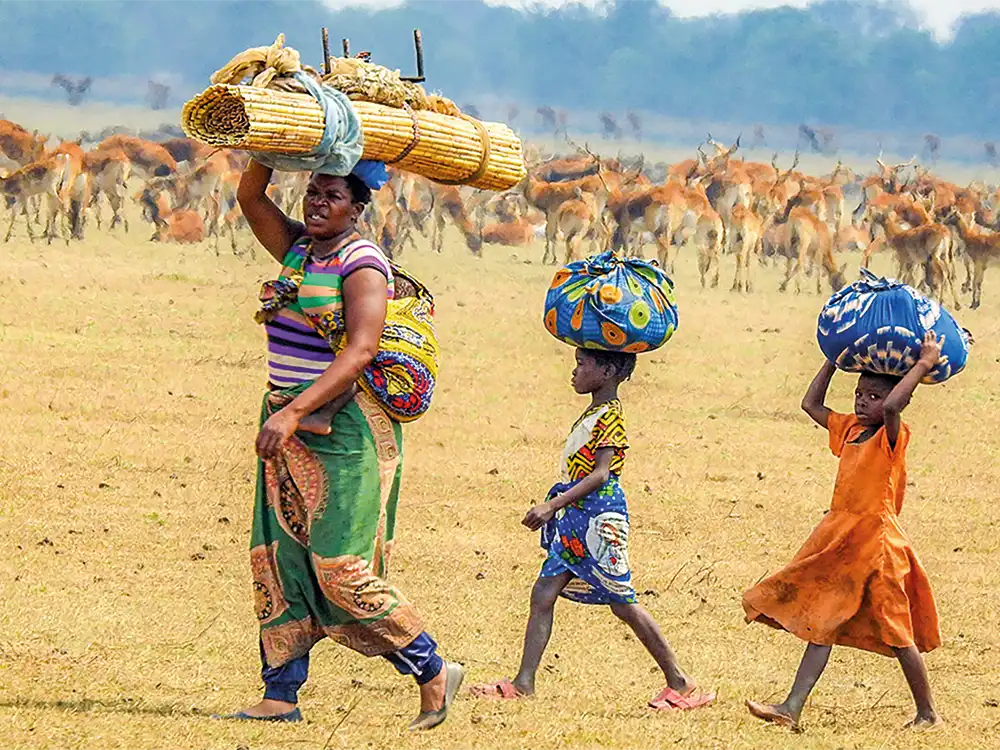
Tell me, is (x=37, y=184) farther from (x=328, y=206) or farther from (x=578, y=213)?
(x=328, y=206)

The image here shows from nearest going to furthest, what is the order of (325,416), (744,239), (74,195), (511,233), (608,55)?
(325,416)
(74,195)
(744,239)
(511,233)
(608,55)

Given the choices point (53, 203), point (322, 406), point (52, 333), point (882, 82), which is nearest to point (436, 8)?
point (882, 82)

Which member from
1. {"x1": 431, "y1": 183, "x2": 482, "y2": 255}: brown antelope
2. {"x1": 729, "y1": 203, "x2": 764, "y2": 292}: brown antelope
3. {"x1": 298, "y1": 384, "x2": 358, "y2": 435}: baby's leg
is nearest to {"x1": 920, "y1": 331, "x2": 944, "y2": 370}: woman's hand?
{"x1": 298, "y1": 384, "x2": 358, "y2": 435}: baby's leg

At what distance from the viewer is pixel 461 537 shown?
8180 mm

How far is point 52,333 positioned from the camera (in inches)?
533

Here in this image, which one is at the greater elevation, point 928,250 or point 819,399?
point 928,250

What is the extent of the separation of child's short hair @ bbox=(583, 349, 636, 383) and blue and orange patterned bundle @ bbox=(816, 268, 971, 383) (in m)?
Answer: 0.59

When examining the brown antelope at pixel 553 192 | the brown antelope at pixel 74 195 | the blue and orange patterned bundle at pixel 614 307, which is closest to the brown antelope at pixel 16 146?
the brown antelope at pixel 74 195

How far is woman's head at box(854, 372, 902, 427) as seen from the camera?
17.7ft

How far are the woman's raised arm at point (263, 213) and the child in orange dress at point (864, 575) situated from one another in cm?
168

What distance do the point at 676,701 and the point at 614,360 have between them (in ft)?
3.41

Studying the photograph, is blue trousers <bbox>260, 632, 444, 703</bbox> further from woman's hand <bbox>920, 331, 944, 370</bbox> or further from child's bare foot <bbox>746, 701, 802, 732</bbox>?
woman's hand <bbox>920, 331, 944, 370</bbox>

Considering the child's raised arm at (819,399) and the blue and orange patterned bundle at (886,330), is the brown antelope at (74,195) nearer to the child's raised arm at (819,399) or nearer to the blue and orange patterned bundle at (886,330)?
the child's raised arm at (819,399)

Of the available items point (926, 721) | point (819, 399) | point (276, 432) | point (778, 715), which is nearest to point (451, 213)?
point (819, 399)
